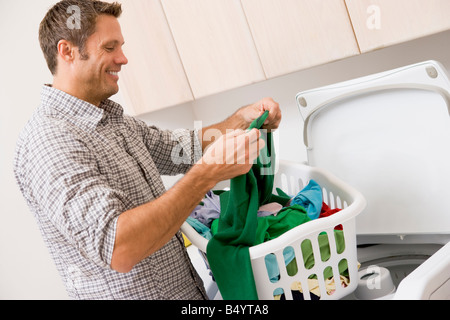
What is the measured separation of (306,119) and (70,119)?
658mm

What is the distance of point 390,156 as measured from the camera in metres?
1.29

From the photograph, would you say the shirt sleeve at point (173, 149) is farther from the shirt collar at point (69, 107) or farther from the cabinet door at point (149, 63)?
the cabinet door at point (149, 63)

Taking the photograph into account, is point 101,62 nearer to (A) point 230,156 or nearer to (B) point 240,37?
(A) point 230,156

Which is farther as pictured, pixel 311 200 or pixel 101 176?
pixel 311 200

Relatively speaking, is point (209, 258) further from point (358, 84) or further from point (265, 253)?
point (358, 84)

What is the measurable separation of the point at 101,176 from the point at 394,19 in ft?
2.89

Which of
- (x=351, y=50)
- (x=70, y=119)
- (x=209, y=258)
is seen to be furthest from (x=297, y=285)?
(x=351, y=50)

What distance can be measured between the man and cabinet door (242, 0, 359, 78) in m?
0.32

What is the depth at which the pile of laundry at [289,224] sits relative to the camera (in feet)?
3.48

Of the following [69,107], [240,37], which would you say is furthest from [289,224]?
[240,37]

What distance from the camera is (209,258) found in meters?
1.06

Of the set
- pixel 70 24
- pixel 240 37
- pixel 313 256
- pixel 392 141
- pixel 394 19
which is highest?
pixel 70 24

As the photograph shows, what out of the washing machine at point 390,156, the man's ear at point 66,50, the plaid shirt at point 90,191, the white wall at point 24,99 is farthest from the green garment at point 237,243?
the white wall at point 24,99

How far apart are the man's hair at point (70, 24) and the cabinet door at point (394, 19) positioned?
69 cm
